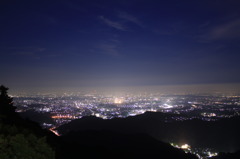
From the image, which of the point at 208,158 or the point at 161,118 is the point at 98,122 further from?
the point at 208,158

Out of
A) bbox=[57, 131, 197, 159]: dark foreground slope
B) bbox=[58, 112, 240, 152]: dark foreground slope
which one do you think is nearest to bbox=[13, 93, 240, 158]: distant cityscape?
bbox=[58, 112, 240, 152]: dark foreground slope

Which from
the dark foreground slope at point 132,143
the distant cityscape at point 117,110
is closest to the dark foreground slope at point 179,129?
the distant cityscape at point 117,110

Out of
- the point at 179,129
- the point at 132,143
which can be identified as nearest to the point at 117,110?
the point at 179,129

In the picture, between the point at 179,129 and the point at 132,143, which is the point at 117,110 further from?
the point at 132,143

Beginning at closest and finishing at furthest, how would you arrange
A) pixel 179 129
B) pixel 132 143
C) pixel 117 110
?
pixel 132 143 → pixel 179 129 → pixel 117 110

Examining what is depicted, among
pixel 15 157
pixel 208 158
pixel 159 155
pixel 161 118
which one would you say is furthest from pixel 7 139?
pixel 161 118

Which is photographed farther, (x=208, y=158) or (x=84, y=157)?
(x=208, y=158)

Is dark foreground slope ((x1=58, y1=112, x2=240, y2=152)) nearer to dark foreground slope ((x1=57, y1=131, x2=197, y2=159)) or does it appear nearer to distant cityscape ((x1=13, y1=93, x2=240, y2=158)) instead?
distant cityscape ((x1=13, y1=93, x2=240, y2=158))

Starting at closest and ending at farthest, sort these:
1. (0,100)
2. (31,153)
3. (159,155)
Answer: (31,153), (0,100), (159,155)
